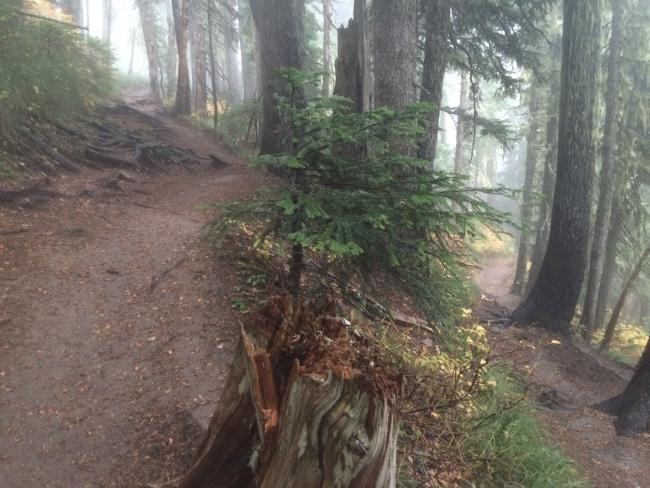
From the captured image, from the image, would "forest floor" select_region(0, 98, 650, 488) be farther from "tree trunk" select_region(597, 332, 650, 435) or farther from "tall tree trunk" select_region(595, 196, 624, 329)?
"tall tree trunk" select_region(595, 196, 624, 329)

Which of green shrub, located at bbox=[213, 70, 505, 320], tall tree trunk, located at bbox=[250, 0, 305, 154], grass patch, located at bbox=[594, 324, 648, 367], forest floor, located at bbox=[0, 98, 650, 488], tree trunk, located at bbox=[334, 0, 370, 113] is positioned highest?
tall tree trunk, located at bbox=[250, 0, 305, 154]

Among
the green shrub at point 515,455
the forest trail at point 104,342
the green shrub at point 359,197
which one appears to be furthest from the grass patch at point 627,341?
the forest trail at point 104,342

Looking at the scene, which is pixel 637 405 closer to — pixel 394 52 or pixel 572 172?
pixel 572 172

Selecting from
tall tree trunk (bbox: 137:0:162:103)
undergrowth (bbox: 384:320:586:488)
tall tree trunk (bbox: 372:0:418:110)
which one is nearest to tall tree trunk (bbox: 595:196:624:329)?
tall tree trunk (bbox: 372:0:418:110)

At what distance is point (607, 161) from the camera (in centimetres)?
1187

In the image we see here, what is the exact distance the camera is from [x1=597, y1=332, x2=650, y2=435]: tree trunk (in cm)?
623

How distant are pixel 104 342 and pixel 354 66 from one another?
4.40 m

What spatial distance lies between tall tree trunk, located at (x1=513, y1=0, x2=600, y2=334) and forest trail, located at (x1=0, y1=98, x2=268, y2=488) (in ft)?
22.5

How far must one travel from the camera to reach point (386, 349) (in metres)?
5.10

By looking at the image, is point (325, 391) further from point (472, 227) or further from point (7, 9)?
point (7, 9)

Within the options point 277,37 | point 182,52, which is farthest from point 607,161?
point 182,52

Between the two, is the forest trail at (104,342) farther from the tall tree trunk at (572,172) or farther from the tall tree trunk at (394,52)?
the tall tree trunk at (572,172)

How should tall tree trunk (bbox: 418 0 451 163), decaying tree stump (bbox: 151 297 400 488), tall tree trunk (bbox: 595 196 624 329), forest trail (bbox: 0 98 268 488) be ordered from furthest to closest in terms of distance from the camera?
tall tree trunk (bbox: 595 196 624 329) → tall tree trunk (bbox: 418 0 451 163) → forest trail (bbox: 0 98 268 488) → decaying tree stump (bbox: 151 297 400 488)

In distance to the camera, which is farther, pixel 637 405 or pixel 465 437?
pixel 637 405
